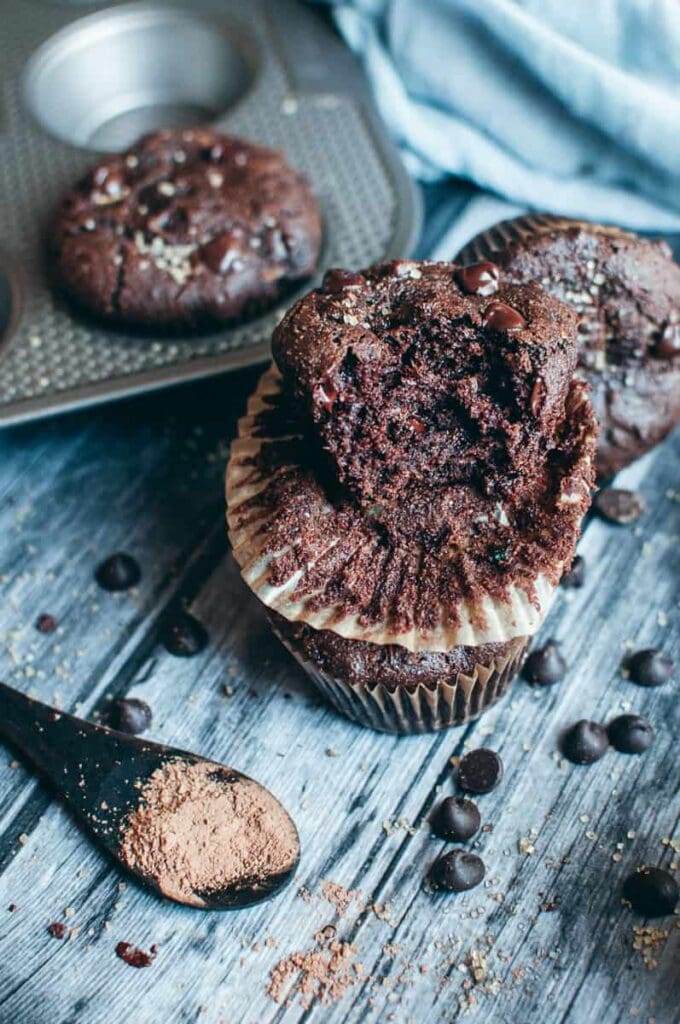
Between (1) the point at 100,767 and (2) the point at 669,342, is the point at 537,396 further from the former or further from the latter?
(1) the point at 100,767

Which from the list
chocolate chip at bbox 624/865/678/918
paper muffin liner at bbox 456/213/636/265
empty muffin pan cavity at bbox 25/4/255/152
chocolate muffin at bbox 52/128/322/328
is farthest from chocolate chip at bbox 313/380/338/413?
empty muffin pan cavity at bbox 25/4/255/152

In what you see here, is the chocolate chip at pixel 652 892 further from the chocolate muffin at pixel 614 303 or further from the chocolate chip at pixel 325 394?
the chocolate chip at pixel 325 394

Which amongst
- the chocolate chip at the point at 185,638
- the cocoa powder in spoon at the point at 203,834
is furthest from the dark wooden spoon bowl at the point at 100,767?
the chocolate chip at the point at 185,638

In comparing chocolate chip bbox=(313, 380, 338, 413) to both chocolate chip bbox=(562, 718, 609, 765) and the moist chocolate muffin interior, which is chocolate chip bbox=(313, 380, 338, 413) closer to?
the moist chocolate muffin interior

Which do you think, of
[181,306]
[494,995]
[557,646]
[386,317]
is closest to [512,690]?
[557,646]

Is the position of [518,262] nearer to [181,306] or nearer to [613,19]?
[181,306]

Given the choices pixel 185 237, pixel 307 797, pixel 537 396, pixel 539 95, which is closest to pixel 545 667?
pixel 307 797
